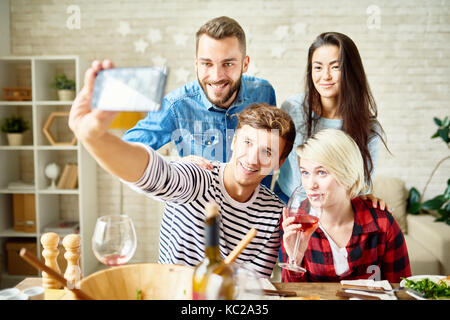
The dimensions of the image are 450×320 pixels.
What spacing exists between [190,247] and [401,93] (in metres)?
2.08

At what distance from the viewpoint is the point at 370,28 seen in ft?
7.70

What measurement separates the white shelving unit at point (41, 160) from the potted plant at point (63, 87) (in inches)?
2.4

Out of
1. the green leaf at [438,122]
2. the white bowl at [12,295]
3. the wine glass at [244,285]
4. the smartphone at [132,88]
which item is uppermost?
the smartphone at [132,88]

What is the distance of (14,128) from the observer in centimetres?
291

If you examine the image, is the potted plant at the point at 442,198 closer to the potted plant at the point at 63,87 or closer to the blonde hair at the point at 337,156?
the blonde hair at the point at 337,156

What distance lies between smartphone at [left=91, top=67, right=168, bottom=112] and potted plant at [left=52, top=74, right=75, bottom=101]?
2490 mm

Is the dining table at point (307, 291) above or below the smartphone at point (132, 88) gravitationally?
below

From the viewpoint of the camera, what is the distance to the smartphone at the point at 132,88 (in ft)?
2.08

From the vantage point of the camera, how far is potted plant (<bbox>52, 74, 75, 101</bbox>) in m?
2.89

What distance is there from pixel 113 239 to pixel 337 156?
0.74m

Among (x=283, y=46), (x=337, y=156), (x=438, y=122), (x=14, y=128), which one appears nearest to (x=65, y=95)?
(x=14, y=128)

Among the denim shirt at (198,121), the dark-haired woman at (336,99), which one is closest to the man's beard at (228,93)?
the denim shirt at (198,121)

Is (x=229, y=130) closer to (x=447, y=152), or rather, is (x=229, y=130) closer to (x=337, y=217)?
(x=337, y=217)
